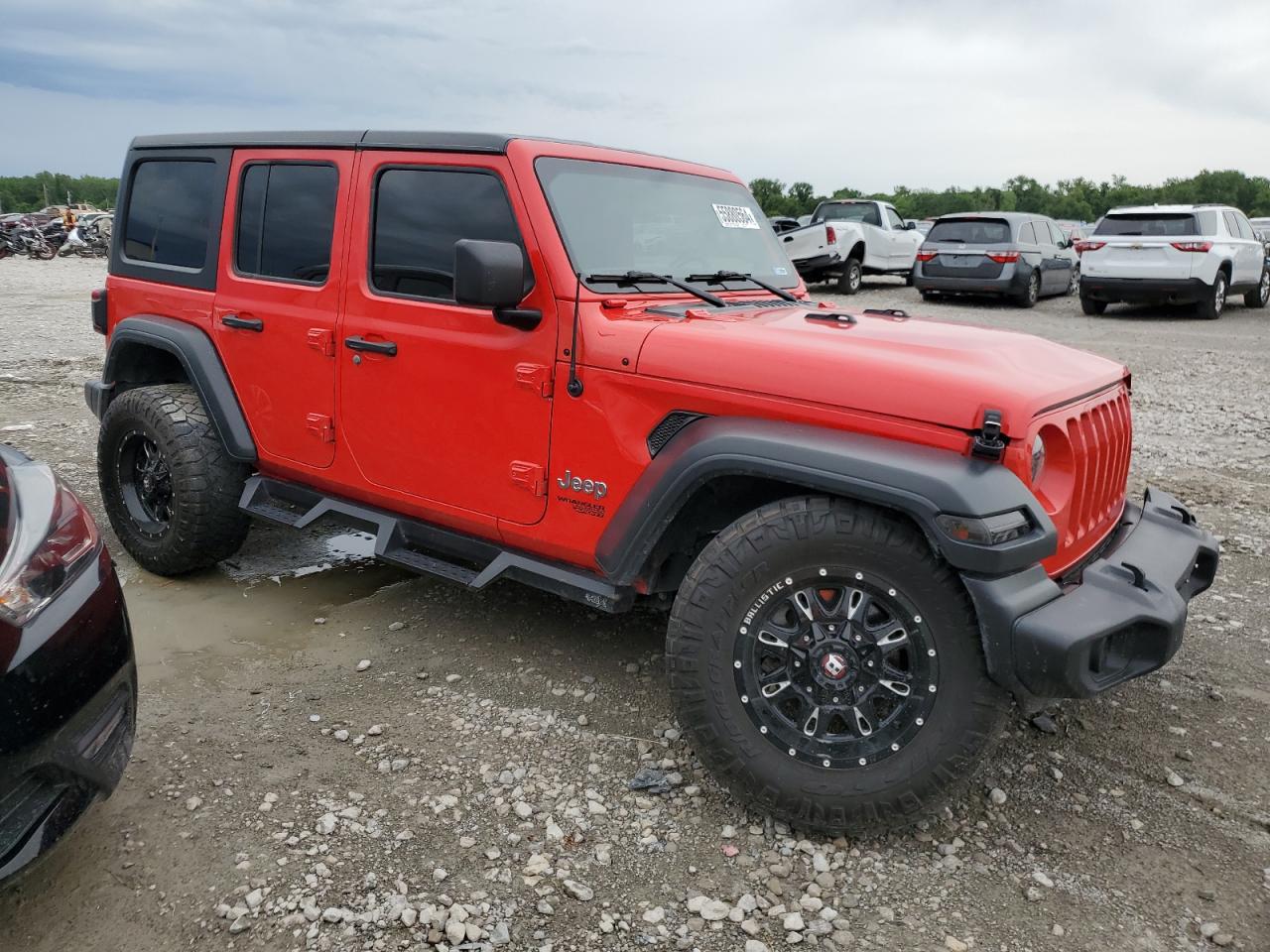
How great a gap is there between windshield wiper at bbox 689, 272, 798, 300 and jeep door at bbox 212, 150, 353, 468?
1405 mm

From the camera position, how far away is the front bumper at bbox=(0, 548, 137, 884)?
2.19m

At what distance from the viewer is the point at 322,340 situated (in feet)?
12.8

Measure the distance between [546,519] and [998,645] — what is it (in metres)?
1.51

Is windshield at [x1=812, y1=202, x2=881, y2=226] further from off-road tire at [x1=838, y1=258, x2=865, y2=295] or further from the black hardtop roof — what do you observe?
the black hardtop roof

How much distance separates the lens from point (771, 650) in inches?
111

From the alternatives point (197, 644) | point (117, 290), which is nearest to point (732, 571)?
point (197, 644)

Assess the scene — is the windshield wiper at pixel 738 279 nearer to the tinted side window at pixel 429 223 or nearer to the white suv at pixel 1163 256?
the tinted side window at pixel 429 223

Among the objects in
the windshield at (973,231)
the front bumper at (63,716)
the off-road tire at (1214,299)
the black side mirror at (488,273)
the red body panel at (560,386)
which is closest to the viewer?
the front bumper at (63,716)

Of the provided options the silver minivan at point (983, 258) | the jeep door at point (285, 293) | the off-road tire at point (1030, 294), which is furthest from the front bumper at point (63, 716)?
the off-road tire at point (1030, 294)

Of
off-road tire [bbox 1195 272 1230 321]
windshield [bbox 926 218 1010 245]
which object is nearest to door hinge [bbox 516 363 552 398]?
off-road tire [bbox 1195 272 1230 321]

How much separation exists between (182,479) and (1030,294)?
1557 cm

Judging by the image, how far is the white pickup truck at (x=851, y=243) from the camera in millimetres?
17500

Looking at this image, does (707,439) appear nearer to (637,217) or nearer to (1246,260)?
(637,217)

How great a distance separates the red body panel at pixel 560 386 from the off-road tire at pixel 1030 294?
1402 centimetres
